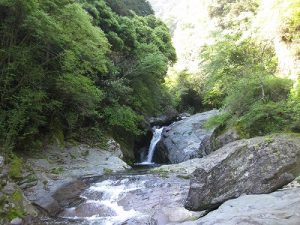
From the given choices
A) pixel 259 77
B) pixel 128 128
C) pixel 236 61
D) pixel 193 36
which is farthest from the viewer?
pixel 193 36

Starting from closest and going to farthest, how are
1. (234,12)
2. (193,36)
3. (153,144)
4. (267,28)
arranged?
(267,28) < (153,144) < (234,12) < (193,36)

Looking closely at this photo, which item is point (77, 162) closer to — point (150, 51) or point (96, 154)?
point (96, 154)

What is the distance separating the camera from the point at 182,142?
19.6m

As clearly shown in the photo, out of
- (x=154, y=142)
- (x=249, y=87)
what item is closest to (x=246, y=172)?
(x=249, y=87)

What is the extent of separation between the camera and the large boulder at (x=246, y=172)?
6.49 meters

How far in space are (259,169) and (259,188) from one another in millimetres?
389

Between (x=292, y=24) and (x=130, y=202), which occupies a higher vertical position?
(x=292, y=24)

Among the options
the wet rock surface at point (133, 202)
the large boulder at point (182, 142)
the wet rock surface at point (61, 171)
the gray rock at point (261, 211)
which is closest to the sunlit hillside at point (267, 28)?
the large boulder at point (182, 142)

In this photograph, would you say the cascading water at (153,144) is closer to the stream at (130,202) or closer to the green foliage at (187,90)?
the green foliage at (187,90)

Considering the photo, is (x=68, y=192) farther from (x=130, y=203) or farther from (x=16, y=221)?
(x=16, y=221)

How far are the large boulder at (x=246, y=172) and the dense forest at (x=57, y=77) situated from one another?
23.2ft

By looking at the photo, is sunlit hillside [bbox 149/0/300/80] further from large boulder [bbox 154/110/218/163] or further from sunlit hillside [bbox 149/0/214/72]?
large boulder [bbox 154/110/218/163]

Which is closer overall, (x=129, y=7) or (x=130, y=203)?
(x=130, y=203)

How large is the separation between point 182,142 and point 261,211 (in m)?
14.6
